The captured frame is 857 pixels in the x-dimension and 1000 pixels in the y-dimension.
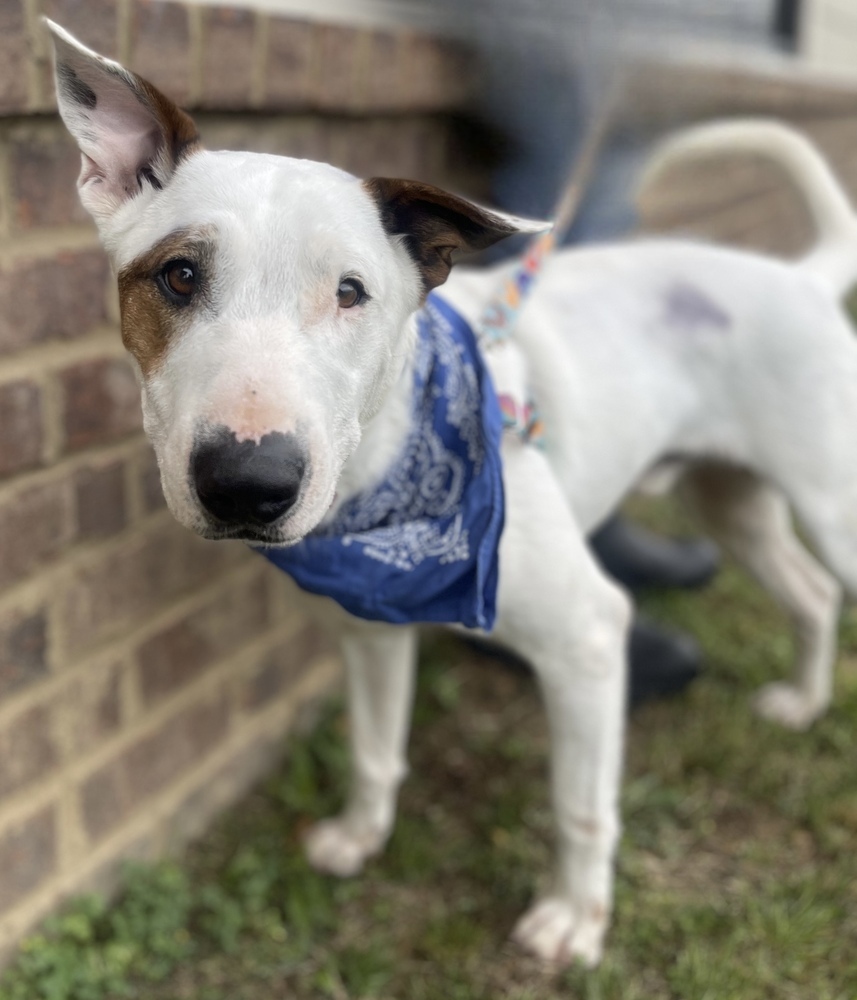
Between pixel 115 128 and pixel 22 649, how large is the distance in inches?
43.3

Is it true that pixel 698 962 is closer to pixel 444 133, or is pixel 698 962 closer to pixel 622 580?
pixel 622 580

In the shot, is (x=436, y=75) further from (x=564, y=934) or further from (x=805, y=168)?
(x=564, y=934)

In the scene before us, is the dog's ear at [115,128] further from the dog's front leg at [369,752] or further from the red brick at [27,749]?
the dog's front leg at [369,752]

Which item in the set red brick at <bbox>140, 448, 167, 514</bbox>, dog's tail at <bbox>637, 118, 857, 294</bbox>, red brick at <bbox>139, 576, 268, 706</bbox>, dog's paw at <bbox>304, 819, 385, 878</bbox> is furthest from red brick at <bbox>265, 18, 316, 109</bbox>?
dog's paw at <bbox>304, 819, 385, 878</bbox>

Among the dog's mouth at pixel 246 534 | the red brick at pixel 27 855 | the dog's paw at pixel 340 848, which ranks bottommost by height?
the dog's paw at pixel 340 848

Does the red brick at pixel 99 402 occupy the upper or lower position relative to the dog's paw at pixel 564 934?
upper

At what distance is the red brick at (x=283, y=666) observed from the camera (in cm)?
300

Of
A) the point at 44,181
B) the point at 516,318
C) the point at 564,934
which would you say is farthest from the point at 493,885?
the point at 44,181

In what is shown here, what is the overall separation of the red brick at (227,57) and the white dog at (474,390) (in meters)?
0.63

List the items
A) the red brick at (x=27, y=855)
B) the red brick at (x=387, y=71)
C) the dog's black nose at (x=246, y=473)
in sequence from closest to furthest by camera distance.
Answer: the dog's black nose at (x=246, y=473)
the red brick at (x=27, y=855)
the red brick at (x=387, y=71)

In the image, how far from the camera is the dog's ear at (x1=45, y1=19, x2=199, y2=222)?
1.55 metres

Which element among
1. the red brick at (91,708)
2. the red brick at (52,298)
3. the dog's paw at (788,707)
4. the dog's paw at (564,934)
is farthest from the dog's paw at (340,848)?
the red brick at (52,298)

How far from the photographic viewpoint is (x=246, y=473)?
138cm

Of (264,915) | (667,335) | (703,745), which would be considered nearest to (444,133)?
(667,335)
